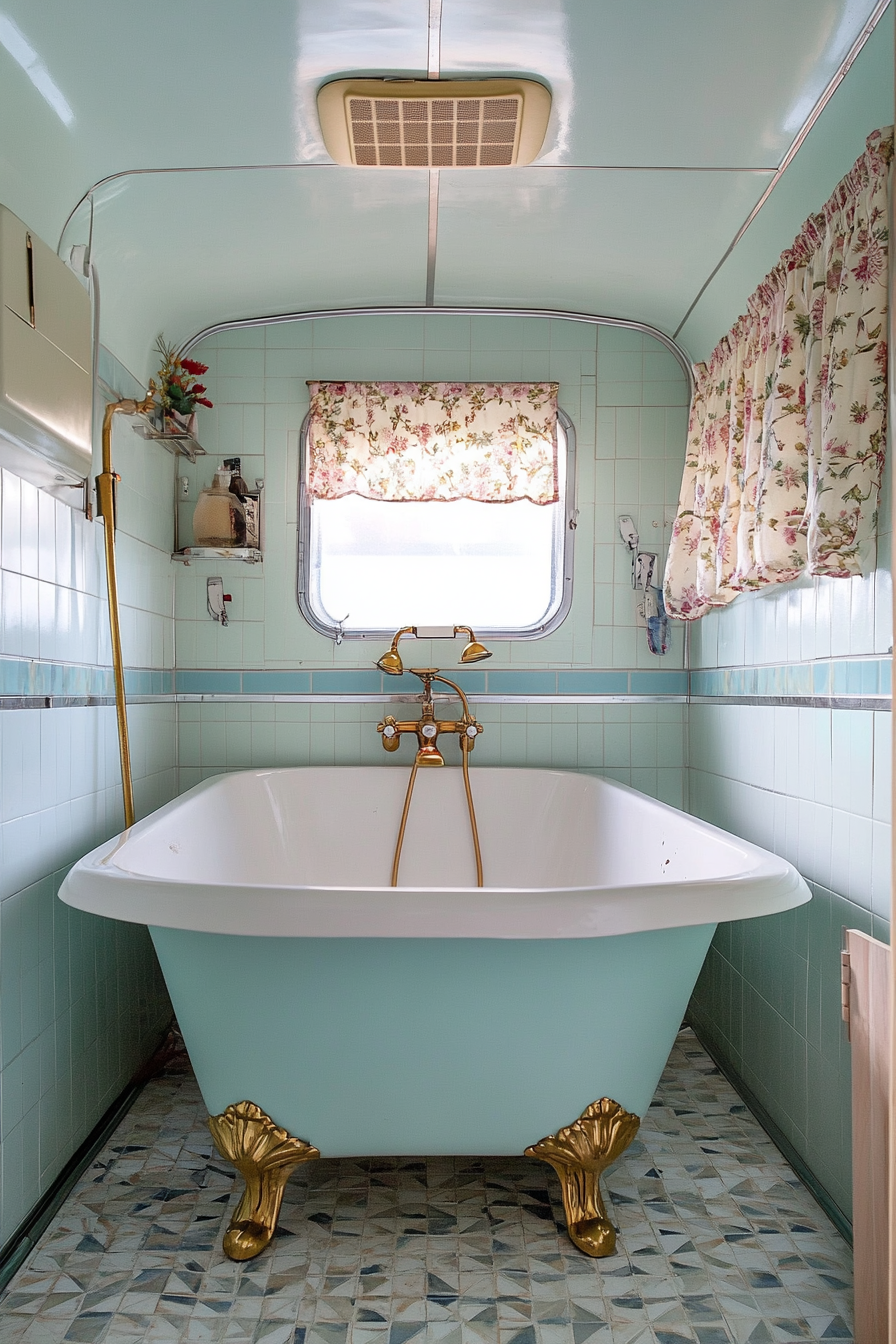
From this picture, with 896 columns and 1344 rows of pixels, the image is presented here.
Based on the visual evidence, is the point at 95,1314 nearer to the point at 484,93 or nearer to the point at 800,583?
the point at 800,583

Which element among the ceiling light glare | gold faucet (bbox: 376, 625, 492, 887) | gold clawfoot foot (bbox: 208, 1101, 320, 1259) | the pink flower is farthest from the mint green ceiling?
gold clawfoot foot (bbox: 208, 1101, 320, 1259)

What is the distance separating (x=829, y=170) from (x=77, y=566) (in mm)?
1801

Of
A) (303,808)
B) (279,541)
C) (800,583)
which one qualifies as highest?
(279,541)

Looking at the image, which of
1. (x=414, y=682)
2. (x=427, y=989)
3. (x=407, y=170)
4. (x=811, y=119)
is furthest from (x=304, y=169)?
(x=427, y=989)

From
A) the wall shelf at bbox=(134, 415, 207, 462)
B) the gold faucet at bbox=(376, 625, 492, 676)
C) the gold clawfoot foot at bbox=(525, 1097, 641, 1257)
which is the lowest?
the gold clawfoot foot at bbox=(525, 1097, 641, 1257)

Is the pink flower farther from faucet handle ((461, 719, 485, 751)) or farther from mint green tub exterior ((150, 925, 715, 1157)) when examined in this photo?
faucet handle ((461, 719, 485, 751))

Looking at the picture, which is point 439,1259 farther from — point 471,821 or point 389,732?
point 389,732

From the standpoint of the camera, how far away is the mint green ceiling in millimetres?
1525

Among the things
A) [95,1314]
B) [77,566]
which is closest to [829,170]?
[77,566]

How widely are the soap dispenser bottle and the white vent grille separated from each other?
3.75 feet

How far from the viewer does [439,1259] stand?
5.11ft

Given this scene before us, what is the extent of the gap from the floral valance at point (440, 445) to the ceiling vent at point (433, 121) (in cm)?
99

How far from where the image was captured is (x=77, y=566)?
2037mm

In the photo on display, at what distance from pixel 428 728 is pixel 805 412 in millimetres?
1419
